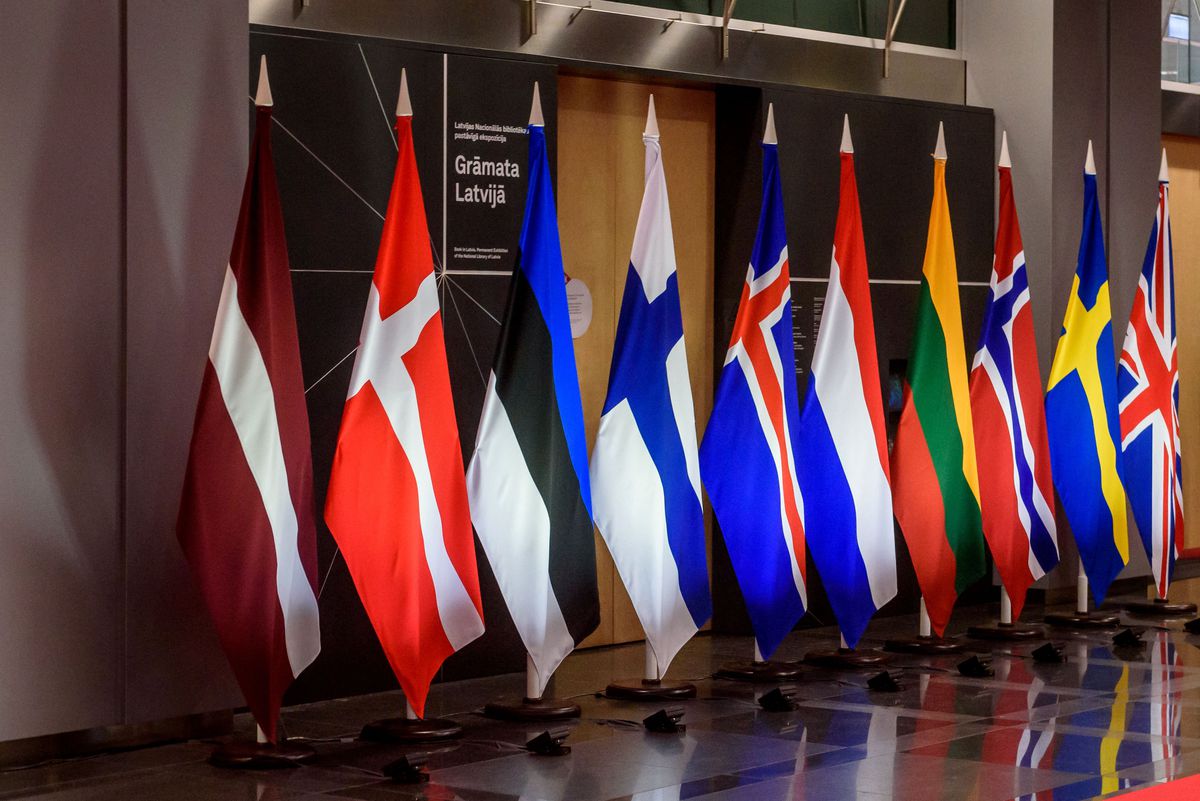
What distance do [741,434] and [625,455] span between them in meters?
0.75

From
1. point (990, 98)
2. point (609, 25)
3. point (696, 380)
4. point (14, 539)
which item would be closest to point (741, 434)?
point (696, 380)

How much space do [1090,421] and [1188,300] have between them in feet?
11.8

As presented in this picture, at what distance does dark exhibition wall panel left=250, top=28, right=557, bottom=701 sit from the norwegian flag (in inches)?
160

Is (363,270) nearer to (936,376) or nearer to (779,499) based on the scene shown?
(779,499)

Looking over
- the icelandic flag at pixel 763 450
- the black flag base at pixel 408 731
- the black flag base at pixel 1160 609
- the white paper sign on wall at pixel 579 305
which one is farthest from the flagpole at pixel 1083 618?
the black flag base at pixel 408 731

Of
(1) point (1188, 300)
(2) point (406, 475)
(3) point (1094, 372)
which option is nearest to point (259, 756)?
(2) point (406, 475)

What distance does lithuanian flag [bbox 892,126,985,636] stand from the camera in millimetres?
8672

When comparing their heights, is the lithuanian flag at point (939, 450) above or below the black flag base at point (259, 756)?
above

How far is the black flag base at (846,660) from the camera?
8.59 meters

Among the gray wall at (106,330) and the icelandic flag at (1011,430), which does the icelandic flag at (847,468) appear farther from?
the gray wall at (106,330)

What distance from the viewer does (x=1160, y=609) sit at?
1049 centimetres

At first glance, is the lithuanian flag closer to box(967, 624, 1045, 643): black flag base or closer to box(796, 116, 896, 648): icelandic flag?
box(796, 116, 896, 648): icelandic flag

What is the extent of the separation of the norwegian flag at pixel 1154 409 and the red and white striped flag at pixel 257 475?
5644 mm

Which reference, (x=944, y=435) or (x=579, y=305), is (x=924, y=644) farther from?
(x=579, y=305)
